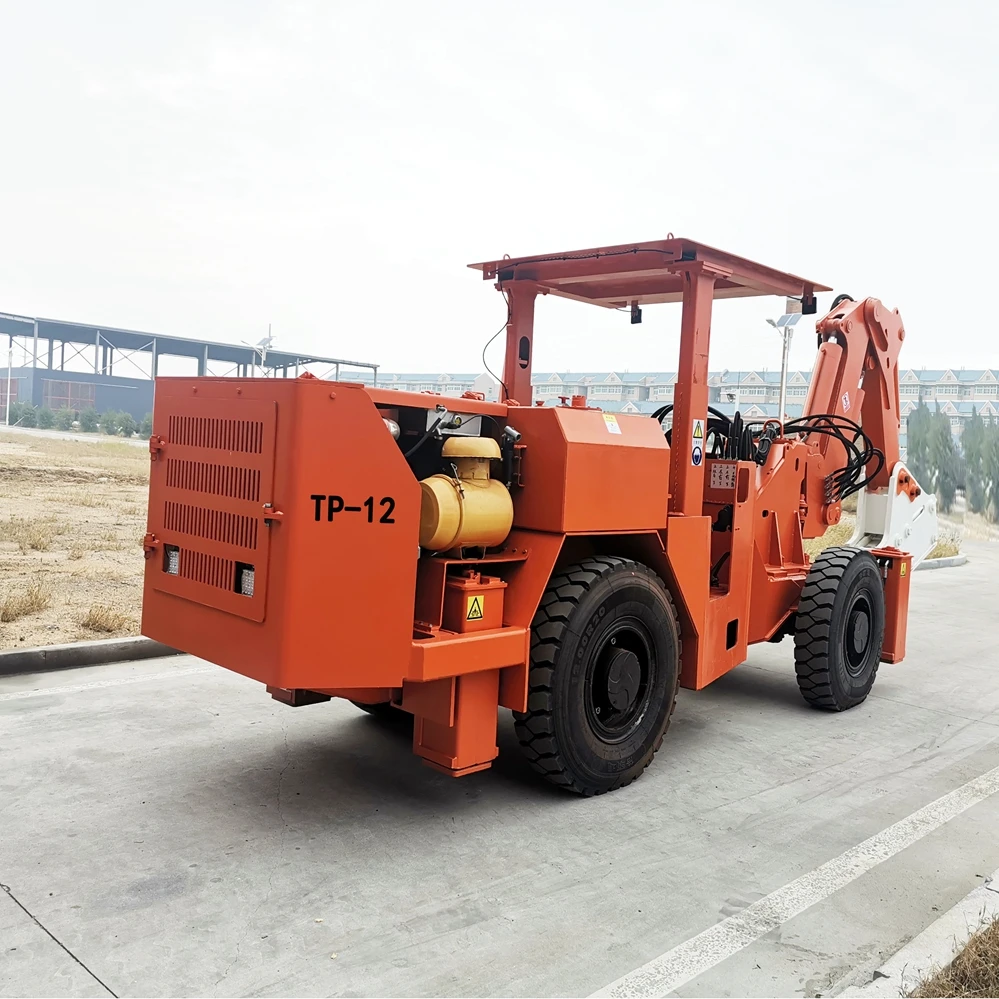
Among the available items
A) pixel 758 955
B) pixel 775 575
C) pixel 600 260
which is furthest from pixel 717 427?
pixel 758 955

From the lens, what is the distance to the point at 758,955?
3.28 meters

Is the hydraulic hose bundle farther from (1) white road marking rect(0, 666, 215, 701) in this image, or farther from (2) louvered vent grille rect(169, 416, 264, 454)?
(1) white road marking rect(0, 666, 215, 701)

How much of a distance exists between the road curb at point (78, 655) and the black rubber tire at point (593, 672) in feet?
11.8

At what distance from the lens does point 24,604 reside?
299 inches

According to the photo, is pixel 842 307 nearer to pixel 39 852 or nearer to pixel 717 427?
pixel 717 427

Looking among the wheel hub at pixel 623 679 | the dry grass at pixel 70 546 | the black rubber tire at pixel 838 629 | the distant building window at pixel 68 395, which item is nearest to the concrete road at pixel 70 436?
the distant building window at pixel 68 395

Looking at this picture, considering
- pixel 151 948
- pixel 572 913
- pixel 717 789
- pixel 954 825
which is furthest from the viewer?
pixel 717 789

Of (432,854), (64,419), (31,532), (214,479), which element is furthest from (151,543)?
(64,419)

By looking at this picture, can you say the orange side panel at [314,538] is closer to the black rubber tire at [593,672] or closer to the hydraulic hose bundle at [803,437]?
the black rubber tire at [593,672]

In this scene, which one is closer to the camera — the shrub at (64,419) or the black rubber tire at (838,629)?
the black rubber tire at (838,629)

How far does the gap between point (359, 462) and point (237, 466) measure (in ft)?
1.88

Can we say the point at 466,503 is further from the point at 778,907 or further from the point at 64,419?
the point at 64,419

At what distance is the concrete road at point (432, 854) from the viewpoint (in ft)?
10.2

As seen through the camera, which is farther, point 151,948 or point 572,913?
point 572,913
